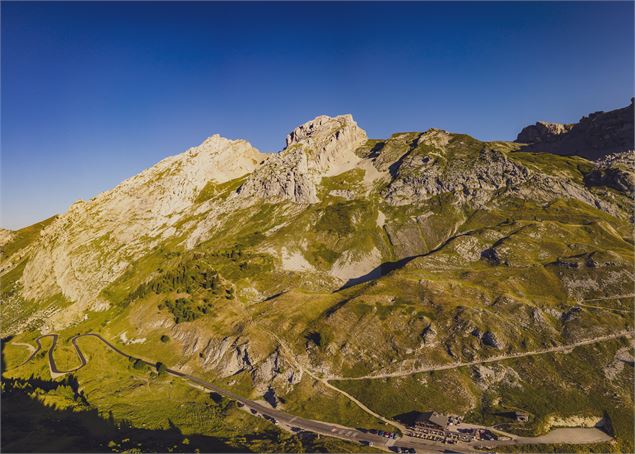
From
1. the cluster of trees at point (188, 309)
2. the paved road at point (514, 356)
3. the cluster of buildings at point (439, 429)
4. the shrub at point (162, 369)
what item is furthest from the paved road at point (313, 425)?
the cluster of trees at point (188, 309)

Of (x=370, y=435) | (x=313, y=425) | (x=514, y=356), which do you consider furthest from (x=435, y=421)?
(x=514, y=356)

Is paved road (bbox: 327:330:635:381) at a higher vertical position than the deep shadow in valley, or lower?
lower

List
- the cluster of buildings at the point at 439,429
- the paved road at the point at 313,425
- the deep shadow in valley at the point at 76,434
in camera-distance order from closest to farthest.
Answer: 1. the deep shadow in valley at the point at 76,434
2. the paved road at the point at 313,425
3. the cluster of buildings at the point at 439,429

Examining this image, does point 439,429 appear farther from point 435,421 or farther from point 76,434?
point 76,434

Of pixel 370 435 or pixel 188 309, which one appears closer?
pixel 370 435

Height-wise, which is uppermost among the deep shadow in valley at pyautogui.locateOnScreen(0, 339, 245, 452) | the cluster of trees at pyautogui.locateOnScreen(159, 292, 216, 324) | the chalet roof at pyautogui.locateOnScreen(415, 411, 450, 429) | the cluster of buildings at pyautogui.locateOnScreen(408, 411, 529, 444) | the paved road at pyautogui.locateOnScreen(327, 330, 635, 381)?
the cluster of trees at pyautogui.locateOnScreen(159, 292, 216, 324)

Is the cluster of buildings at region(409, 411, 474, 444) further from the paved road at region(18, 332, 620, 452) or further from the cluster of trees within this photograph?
the cluster of trees

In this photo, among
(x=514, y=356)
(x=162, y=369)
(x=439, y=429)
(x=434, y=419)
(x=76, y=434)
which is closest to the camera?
(x=439, y=429)

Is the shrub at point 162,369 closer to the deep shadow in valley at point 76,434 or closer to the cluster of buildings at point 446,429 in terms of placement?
the deep shadow in valley at point 76,434

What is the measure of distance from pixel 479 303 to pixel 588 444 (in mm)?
61615

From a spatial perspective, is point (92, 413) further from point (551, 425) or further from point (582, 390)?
point (582, 390)

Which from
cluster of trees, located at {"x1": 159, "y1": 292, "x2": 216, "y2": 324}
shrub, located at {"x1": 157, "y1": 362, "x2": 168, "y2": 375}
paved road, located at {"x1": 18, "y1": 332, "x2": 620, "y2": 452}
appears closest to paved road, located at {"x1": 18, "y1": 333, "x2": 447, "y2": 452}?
paved road, located at {"x1": 18, "y1": 332, "x2": 620, "y2": 452}

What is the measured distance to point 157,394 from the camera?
142 metres

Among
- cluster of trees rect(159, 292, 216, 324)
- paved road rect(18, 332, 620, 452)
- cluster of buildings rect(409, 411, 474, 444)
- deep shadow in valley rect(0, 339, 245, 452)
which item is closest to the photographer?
deep shadow in valley rect(0, 339, 245, 452)
